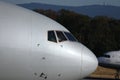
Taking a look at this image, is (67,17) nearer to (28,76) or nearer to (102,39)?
(102,39)

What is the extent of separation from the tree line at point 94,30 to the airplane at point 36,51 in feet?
234

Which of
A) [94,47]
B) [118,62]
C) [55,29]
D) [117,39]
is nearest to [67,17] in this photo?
[117,39]

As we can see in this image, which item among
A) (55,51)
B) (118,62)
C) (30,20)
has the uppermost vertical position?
(30,20)

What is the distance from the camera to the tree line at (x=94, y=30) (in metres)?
90.1

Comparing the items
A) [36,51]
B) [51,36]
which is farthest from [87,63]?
[36,51]

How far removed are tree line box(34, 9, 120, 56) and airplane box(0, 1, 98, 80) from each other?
234ft

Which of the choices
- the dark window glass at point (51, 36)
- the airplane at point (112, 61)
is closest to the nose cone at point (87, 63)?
the dark window glass at point (51, 36)

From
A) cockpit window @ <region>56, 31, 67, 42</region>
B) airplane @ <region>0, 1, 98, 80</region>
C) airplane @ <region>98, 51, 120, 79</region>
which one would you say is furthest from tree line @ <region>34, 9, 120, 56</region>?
airplane @ <region>0, 1, 98, 80</region>

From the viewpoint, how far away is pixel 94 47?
86938 mm

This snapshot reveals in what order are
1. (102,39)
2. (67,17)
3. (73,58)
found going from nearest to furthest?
(73,58) < (102,39) < (67,17)

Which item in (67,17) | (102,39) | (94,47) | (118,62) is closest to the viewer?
(118,62)

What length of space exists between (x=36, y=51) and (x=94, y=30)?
90350 millimetres

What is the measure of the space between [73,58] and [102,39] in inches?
3195

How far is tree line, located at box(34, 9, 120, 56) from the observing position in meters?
90.1
